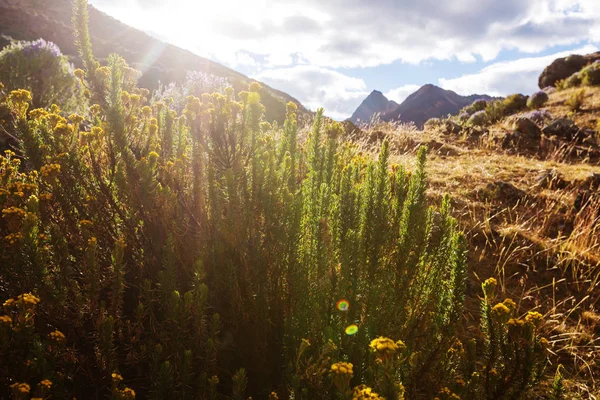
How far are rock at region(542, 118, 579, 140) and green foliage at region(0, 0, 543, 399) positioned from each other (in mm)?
7142

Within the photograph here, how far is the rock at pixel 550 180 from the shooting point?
4.88 m

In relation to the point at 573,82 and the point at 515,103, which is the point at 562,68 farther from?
the point at 515,103

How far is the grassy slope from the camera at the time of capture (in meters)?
2.79

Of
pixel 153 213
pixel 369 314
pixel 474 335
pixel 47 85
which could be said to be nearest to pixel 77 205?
pixel 153 213

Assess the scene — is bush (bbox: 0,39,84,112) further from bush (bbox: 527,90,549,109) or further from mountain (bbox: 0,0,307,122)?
bush (bbox: 527,90,549,109)

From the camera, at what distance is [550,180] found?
495 cm

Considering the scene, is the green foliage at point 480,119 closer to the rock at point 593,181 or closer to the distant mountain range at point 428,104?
the rock at point 593,181

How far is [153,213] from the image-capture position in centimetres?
216

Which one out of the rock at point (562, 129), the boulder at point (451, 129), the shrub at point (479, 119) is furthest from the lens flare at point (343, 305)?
the shrub at point (479, 119)

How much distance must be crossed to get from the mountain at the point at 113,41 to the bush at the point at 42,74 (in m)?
8.57

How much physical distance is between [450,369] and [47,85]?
24.2 feet

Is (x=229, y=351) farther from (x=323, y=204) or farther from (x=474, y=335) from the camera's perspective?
(x=474, y=335)

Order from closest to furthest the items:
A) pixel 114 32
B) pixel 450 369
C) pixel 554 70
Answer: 1. pixel 450 369
2. pixel 554 70
3. pixel 114 32

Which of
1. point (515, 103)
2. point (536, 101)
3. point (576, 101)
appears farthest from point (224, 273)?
point (515, 103)
